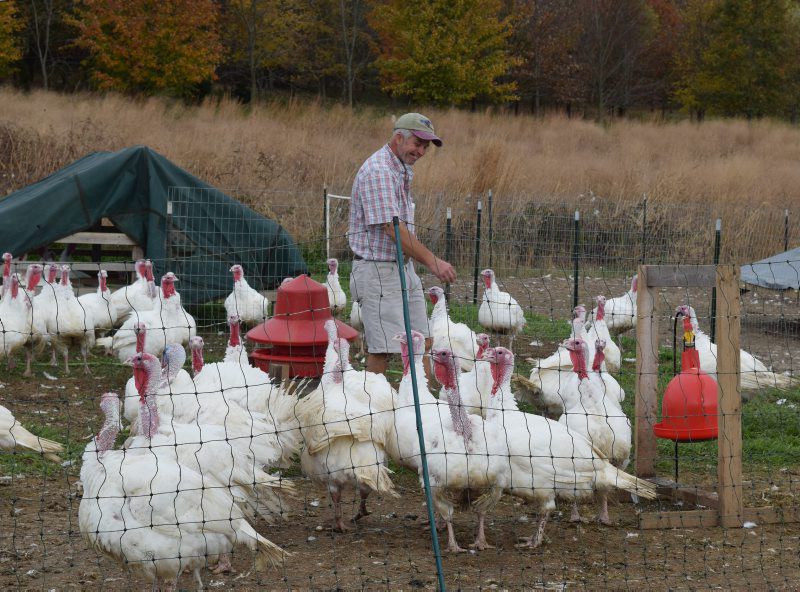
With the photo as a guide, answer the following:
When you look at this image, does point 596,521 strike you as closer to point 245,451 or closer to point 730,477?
point 730,477

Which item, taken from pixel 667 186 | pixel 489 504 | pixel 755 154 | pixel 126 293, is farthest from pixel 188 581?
pixel 755 154

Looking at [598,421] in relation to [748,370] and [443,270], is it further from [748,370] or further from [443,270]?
[748,370]

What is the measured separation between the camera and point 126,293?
388 inches

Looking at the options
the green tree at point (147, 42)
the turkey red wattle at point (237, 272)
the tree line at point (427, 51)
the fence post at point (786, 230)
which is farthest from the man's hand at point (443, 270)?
the green tree at point (147, 42)

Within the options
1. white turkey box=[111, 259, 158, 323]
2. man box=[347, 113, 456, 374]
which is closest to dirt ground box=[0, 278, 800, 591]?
man box=[347, 113, 456, 374]

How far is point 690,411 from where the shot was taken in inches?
230

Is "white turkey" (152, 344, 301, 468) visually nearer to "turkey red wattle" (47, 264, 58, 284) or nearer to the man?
the man

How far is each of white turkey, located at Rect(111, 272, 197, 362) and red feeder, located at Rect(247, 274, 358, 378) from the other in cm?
152

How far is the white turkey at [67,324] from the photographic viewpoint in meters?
9.18

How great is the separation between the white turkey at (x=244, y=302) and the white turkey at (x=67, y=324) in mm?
1458

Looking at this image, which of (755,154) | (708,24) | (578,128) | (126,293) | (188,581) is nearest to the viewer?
(188,581)

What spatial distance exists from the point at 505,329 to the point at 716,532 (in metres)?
4.92

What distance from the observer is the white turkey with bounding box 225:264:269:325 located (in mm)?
10156

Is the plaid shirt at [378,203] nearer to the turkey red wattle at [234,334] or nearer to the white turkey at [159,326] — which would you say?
the turkey red wattle at [234,334]
